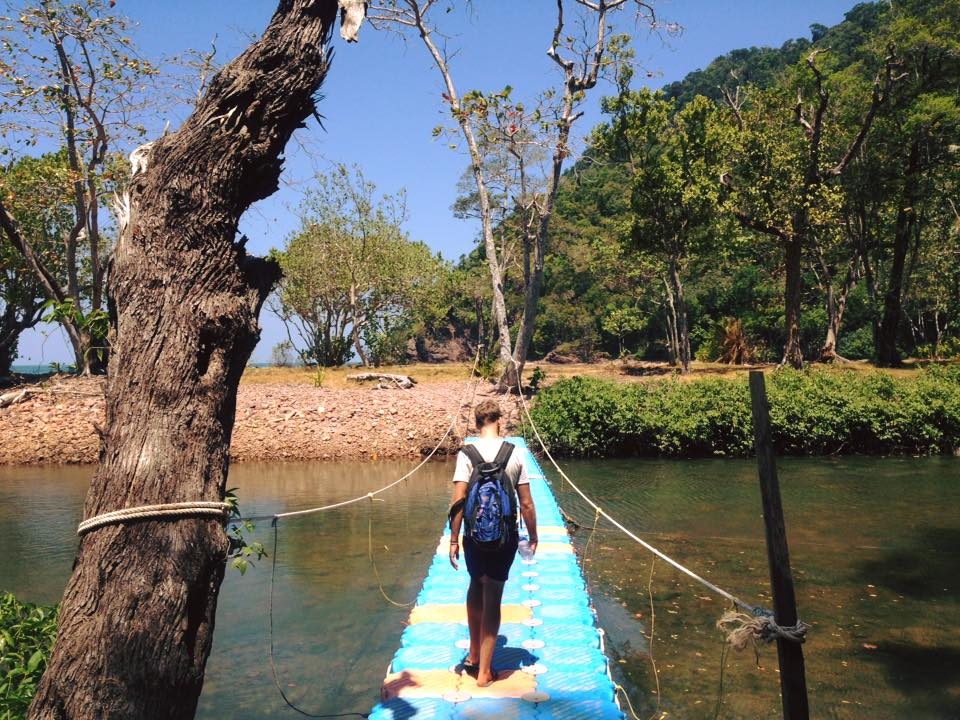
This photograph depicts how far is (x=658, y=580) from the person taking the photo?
8.10 metres

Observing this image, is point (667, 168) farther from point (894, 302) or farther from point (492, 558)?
point (492, 558)

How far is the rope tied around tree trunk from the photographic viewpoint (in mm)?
2383

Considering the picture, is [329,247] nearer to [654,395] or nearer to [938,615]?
[654,395]

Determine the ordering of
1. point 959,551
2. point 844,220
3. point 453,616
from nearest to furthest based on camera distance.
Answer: point 453,616 < point 959,551 < point 844,220

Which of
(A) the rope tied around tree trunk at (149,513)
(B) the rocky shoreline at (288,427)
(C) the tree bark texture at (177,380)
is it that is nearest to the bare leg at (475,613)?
(C) the tree bark texture at (177,380)

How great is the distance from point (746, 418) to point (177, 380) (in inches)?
552

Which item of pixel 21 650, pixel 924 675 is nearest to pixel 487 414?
pixel 21 650

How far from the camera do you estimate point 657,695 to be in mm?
5426

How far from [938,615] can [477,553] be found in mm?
5298

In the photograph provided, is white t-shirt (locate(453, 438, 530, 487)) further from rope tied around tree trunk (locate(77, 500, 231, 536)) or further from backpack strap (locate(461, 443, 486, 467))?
rope tied around tree trunk (locate(77, 500, 231, 536))

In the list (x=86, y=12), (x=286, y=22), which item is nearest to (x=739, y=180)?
(x=86, y=12)

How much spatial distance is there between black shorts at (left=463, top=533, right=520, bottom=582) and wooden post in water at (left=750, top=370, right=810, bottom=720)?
1.30 m

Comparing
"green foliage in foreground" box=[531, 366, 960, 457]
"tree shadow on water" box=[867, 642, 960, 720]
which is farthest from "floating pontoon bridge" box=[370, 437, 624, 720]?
"green foliage in foreground" box=[531, 366, 960, 457]

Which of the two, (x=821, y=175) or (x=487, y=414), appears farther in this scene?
(x=821, y=175)
